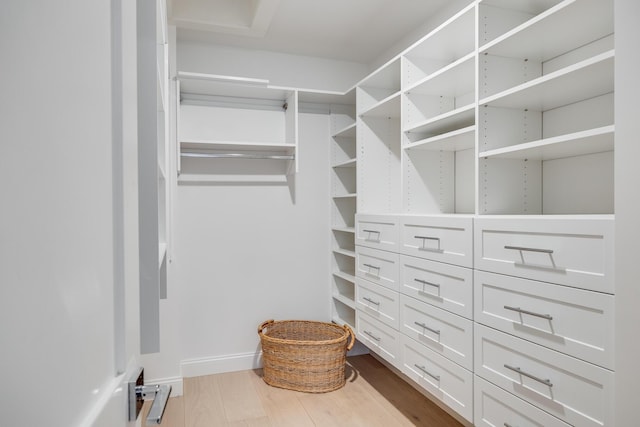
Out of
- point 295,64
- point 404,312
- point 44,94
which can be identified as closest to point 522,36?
point 404,312

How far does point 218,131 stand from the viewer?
10.7 ft

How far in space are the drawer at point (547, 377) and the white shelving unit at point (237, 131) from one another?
6.34 ft

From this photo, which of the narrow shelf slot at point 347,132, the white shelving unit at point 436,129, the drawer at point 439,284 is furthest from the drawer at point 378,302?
the narrow shelf slot at point 347,132

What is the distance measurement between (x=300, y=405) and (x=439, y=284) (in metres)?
1.27

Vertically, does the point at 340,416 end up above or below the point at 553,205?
below

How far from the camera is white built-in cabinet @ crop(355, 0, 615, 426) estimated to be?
4.49ft

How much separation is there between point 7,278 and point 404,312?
7.41 ft

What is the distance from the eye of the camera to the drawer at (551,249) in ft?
4.19

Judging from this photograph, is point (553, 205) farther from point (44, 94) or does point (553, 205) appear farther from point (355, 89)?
point (44, 94)

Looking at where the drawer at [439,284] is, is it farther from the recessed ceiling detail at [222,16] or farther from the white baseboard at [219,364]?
the recessed ceiling detail at [222,16]

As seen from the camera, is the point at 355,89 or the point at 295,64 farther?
the point at 295,64

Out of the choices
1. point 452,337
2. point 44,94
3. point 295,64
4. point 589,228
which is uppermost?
point 295,64

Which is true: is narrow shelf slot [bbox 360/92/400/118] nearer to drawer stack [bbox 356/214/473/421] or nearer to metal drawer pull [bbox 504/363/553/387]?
drawer stack [bbox 356/214/473/421]

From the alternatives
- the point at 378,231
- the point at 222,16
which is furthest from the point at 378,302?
the point at 222,16
